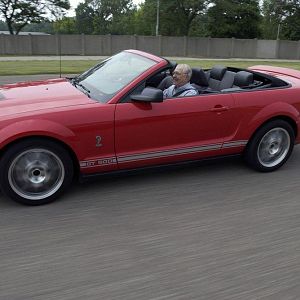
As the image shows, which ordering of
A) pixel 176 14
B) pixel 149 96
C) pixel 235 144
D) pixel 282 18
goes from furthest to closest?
pixel 282 18
pixel 176 14
pixel 235 144
pixel 149 96

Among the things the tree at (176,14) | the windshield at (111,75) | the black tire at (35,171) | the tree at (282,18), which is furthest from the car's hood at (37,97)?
the tree at (282,18)

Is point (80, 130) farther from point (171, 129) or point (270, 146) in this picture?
point (270, 146)

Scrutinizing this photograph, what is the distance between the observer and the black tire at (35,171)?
368 cm

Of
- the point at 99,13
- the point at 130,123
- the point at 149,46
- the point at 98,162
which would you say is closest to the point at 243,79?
the point at 130,123

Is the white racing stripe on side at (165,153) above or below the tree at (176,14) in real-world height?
below

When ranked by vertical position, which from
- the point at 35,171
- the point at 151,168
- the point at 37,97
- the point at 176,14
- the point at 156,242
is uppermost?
the point at 176,14

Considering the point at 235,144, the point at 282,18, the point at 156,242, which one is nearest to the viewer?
the point at 156,242

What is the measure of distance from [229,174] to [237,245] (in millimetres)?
1746

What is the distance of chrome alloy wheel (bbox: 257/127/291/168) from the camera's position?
5.03m

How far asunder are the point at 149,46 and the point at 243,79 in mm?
43306

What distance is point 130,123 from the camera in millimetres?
4078

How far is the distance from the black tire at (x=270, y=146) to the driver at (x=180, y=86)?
101 centimetres

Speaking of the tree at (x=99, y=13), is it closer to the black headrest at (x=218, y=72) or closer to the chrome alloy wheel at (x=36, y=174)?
the black headrest at (x=218, y=72)

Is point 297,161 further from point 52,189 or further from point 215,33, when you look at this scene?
point 215,33
